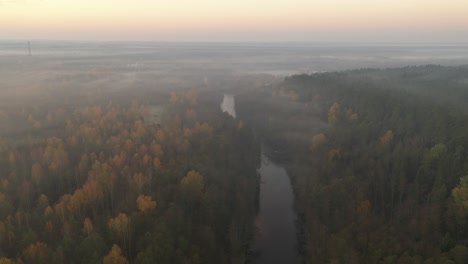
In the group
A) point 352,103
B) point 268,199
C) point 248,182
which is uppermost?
point 352,103

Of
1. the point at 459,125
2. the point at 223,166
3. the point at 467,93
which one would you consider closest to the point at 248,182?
the point at 223,166

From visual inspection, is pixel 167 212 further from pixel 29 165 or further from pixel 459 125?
pixel 459 125

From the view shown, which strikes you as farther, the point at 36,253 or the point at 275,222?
the point at 275,222

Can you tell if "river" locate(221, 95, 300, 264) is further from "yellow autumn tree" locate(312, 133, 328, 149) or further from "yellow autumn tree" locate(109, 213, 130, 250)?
"yellow autumn tree" locate(109, 213, 130, 250)

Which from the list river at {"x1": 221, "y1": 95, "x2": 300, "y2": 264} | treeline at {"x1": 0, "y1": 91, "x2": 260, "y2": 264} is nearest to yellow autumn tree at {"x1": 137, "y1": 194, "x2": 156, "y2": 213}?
treeline at {"x1": 0, "y1": 91, "x2": 260, "y2": 264}

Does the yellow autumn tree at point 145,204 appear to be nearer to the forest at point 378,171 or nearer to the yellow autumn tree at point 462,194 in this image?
the forest at point 378,171

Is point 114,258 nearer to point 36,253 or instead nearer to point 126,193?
point 36,253

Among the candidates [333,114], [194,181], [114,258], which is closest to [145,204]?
[114,258]
